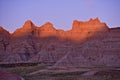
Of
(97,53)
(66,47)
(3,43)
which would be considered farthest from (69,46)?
(3,43)

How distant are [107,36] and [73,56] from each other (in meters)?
20.6

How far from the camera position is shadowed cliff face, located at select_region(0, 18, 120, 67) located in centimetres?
13165

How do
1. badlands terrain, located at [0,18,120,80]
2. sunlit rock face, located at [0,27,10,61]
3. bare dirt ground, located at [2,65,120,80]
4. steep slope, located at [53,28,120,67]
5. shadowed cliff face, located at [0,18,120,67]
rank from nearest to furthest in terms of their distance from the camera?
1. bare dirt ground, located at [2,65,120,80]
2. steep slope, located at [53,28,120,67]
3. badlands terrain, located at [0,18,120,80]
4. shadowed cliff face, located at [0,18,120,67]
5. sunlit rock face, located at [0,27,10,61]

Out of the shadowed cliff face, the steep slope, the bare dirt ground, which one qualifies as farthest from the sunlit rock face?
the bare dirt ground

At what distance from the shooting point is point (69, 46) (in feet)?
537

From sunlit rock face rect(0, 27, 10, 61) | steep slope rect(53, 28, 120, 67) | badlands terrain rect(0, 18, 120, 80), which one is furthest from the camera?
sunlit rock face rect(0, 27, 10, 61)

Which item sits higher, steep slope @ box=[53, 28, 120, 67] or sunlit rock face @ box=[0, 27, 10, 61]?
sunlit rock face @ box=[0, 27, 10, 61]

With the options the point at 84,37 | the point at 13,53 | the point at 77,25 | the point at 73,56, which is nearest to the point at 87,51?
the point at 73,56

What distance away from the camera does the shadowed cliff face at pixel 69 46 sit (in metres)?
132

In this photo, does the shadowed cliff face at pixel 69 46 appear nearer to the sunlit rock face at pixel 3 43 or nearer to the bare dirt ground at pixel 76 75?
the sunlit rock face at pixel 3 43

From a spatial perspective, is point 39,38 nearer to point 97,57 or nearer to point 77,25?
point 77,25

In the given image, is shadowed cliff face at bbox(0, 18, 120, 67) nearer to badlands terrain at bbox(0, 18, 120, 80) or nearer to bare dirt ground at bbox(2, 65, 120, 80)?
badlands terrain at bbox(0, 18, 120, 80)

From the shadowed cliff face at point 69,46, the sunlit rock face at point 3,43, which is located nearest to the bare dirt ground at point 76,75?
the shadowed cliff face at point 69,46

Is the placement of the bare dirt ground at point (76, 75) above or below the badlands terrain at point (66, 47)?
below
